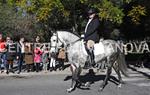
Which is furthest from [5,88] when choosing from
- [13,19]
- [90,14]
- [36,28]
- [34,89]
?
[13,19]

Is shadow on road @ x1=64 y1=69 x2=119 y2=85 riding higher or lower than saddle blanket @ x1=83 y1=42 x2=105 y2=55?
lower

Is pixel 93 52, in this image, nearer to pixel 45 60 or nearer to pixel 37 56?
pixel 37 56

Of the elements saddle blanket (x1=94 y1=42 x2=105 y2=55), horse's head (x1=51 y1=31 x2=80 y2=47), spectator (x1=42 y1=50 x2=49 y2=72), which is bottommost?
spectator (x1=42 y1=50 x2=49 y2=72)

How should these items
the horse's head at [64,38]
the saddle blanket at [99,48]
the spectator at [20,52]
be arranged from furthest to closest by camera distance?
1. the spectator at [20,52]
2. the saddle blanket at [99,48]
3. the horse's head at [64,38]

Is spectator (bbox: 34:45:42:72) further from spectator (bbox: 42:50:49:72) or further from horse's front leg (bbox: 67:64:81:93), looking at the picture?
horse's front leg (bbox: 67:64:81:93)

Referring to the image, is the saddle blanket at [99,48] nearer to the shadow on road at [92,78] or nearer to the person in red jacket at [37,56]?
the shadow on road at [92,78]

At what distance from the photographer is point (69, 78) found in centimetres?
1664

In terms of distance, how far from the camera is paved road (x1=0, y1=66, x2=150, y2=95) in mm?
12812

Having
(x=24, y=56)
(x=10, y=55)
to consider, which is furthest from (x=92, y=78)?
(x=10, y=55)

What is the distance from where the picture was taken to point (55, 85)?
1459cm

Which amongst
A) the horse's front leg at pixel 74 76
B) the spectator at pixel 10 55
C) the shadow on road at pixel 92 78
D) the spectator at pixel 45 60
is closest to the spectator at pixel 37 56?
the spectator at pixel 45 60

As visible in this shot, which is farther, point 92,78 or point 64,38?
point 92,78

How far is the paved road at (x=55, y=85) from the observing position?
12812 mm

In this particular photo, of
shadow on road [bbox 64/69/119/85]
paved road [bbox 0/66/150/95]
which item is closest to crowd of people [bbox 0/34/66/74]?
paved road [bbox 0/66/150/95]
